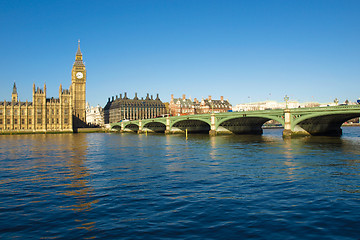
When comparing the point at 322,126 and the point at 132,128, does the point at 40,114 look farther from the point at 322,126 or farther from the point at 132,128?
the point at 322,126

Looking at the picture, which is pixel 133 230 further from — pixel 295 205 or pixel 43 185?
pixel 43 185

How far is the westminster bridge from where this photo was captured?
61.8m

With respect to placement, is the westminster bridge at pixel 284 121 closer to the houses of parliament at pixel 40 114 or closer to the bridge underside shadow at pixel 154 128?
the bridge underside shadow at pixel 154 128

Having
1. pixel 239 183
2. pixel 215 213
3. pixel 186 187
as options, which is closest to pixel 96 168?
pixel 186 187

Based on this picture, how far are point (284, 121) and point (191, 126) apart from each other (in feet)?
181

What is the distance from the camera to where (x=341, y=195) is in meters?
18.4

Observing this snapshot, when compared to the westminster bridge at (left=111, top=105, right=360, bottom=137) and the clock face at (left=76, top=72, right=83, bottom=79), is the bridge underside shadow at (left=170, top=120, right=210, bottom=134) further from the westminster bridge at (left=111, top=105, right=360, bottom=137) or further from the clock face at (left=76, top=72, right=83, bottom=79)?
the clock face at (left=76, top=72, right=83, bottom=79)

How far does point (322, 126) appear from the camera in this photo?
Answer: 77188 mm

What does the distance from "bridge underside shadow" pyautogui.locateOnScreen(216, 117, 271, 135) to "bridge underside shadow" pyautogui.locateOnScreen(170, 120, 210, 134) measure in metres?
17.0

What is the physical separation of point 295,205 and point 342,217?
234cm

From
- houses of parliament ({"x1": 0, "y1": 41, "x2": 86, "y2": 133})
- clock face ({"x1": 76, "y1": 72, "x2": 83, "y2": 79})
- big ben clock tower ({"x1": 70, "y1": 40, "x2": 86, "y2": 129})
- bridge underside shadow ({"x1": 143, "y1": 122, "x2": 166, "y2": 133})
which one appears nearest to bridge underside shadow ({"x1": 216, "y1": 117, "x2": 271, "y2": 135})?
bridge underside shadow ({"x1": 143, "y1": 122, "x2": 166, "y2": 133})

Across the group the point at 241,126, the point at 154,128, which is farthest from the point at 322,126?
the point at 154,128

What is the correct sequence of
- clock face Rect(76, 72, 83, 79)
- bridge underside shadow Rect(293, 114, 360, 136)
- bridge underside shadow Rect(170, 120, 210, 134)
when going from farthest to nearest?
1. clock face Rect(76, 72, 83, 79)
2. bridge underside shadow Rect(170, 120, 210, 134)
3. bridge underside shadow Rect(293, 114, 360, 136)

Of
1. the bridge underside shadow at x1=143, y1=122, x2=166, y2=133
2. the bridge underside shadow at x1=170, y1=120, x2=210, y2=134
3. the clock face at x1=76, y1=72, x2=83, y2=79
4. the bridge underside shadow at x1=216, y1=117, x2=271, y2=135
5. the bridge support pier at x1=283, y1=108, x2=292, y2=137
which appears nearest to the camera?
the bridge support pier at x1=283, y1=108, x2=292, y2=137
